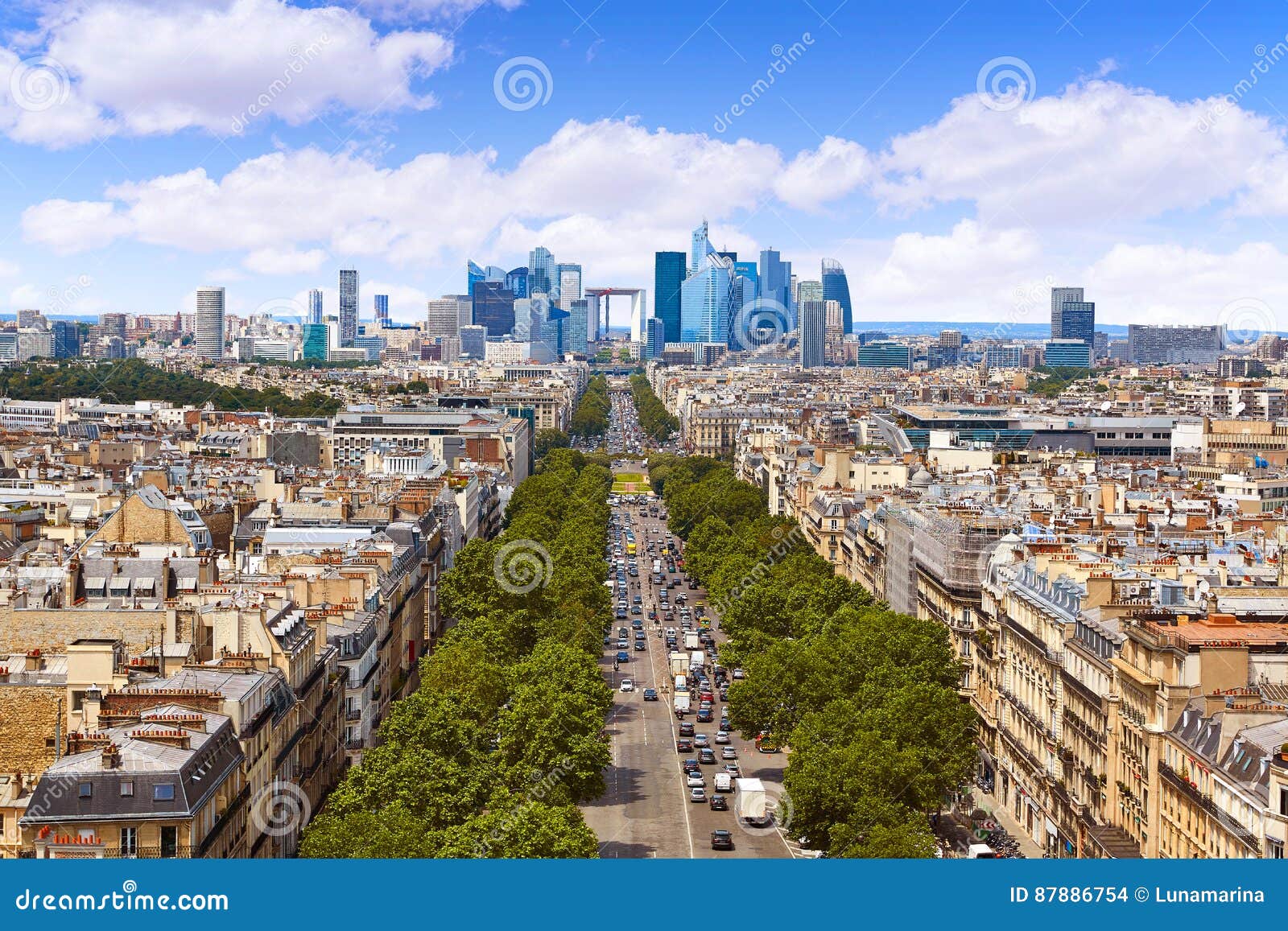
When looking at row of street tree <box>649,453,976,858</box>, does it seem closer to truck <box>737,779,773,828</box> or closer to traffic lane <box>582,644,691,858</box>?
truck <box>737,779,773,828</box>

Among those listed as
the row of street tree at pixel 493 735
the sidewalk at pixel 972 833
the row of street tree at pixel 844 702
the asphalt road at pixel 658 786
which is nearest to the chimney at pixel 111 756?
the row of street tree at pixel 493 735

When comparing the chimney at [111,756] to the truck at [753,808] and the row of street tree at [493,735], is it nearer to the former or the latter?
the row of street tree at [493,735]

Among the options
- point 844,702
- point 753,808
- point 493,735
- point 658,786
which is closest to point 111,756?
point 493,735

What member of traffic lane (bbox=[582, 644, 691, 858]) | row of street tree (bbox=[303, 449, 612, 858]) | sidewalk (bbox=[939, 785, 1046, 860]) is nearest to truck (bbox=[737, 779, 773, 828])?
traffic lane (bbox=[582, 644, 691, 858])

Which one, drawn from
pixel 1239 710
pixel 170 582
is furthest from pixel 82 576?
pixel 1239 710

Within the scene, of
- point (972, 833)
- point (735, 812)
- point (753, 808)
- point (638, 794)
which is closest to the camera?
point (753, 808)

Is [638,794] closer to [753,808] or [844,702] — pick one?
[753,808]

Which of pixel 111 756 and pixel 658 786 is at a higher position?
pixel 111 756
